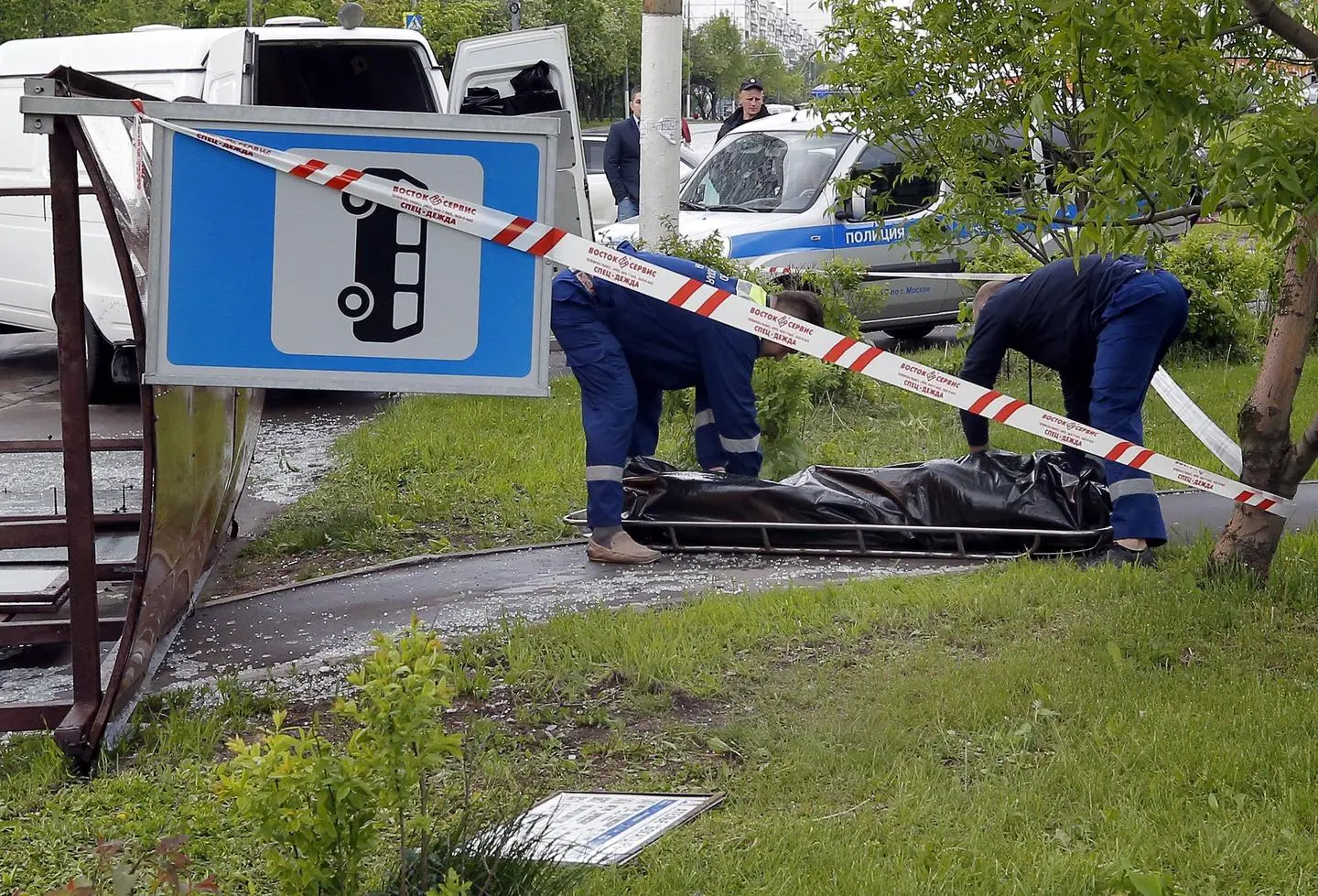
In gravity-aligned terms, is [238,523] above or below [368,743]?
below

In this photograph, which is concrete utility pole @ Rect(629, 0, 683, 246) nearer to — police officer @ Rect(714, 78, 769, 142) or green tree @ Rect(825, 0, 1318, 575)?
green tree @ Rect(825, 0, 1318, 575)

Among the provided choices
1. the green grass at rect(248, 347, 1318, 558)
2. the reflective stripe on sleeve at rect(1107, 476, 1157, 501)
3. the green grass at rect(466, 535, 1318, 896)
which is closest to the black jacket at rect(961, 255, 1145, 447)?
the reflective stripe on sleeve at rect(1107, 476, 1157, 501)

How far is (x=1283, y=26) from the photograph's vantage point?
4.00 metres

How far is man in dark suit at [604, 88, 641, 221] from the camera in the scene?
41.4 feet

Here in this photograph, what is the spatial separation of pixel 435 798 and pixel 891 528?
2.91m

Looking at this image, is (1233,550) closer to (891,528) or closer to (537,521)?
(891,528)

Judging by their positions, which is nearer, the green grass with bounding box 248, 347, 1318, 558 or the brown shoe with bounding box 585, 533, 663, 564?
the brown shoe with bounding box 585, 533, 663, 564

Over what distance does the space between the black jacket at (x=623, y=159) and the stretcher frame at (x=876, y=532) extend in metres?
6.77

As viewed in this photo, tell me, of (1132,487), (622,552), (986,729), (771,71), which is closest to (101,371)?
(622,552)

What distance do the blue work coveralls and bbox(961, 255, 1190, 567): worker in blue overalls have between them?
1040 millimetres

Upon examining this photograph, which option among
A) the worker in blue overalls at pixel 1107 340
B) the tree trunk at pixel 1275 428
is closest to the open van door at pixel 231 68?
the worker in blue overalls at pixel 1107 340

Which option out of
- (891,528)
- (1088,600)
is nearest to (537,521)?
(891,528)

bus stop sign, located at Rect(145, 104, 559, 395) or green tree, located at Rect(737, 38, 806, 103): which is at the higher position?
green tree, located at Rect(737, 38, 806, 103)

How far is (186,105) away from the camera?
3.92 metres
